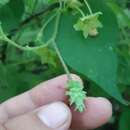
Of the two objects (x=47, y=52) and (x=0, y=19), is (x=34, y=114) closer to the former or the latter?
(x=47, y=52)

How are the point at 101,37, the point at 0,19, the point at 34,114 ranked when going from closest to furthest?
the point at 34,114, the point at 101,37, the point at 0,19

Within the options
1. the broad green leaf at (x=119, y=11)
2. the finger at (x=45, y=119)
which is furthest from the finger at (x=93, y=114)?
the broad green leaf at (x=119, y=11)

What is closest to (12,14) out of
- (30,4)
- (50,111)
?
(30,4)

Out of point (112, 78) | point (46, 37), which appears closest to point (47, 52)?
point (46, 37)

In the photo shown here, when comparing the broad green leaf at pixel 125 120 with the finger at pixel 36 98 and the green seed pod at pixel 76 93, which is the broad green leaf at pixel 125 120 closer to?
the finger at pixel 36 98

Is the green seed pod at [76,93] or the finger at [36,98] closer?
the green seed pod at [76,93]

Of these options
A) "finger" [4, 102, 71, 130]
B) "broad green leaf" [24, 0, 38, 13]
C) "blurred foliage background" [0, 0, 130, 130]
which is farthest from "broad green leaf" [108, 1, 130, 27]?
"finger" [4, 102, 71, 130]

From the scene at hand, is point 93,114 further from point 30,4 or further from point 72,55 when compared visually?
point 30,4
